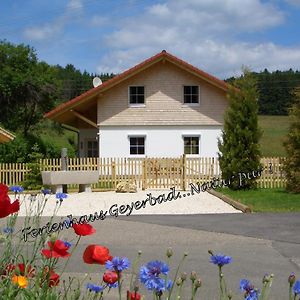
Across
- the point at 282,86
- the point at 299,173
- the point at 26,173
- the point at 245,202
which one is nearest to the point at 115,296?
the point at 245,202

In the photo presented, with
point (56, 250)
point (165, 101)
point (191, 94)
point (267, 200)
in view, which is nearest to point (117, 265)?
point (56, 250)

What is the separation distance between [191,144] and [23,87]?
1803 cm

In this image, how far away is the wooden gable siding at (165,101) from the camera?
3097 cm

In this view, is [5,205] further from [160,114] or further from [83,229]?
[160,114]

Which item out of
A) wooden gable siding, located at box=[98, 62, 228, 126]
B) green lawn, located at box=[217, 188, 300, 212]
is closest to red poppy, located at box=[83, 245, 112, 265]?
green lawn, located at box=[217, 188, 300, 212]

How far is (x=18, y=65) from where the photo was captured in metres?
46.3

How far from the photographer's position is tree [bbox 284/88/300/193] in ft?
68.4

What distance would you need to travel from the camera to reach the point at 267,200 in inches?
725

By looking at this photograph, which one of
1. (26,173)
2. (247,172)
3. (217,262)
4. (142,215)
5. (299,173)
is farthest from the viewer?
(26,173)

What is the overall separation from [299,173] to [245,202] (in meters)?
3.72

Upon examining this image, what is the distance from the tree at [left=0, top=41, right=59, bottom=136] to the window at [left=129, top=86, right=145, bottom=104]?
50.6 ft

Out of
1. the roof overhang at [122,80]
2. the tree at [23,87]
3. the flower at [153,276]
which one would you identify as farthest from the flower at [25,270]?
the tree at [23,87]

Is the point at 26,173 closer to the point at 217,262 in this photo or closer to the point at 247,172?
the point at 247,172

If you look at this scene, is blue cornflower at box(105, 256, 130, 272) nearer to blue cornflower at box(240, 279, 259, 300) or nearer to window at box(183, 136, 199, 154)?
blue cornflower at box(240, 279, 259, 300)
